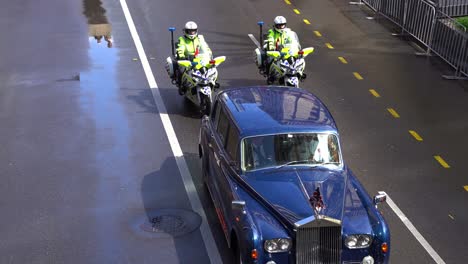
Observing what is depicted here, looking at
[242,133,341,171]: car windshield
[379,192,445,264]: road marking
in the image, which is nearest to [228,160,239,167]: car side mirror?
[242,133,341,171]: car windshield

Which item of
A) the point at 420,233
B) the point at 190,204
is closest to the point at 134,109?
the point at 190,204

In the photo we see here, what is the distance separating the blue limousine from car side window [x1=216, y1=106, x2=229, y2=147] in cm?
2

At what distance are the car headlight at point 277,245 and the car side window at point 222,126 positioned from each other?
2592mm

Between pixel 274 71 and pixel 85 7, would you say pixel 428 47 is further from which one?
pixel 85 7

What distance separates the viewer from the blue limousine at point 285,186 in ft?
32.2

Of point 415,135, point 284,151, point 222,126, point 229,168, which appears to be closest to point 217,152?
point 222,126

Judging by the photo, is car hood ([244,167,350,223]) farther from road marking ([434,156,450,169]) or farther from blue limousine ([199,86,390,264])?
road marking ([434,156,450,169])

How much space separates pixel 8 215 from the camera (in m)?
12.7

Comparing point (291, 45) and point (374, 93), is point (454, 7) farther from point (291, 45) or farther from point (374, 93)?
point (291, 45)

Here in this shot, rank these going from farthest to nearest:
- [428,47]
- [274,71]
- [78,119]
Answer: [428,47]
[274,71]
[78,119]

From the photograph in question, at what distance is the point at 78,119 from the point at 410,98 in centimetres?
768

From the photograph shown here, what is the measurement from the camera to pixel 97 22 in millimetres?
23875

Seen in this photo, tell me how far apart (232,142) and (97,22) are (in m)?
13.5

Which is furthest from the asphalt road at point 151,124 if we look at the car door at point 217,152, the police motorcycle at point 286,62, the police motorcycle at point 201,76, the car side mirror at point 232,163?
the car side mirror at point 232,163
